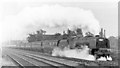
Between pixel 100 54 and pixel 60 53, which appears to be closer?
pixel 100 54

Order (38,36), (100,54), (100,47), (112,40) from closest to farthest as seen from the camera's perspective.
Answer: (100,54), (100,47), (112,40), (38,36)

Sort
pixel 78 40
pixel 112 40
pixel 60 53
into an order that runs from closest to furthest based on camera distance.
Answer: pixel 78 40 < pixel 60 53 < pixel 112 40

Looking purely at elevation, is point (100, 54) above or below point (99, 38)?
below

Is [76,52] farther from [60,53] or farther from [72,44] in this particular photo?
[60,53]

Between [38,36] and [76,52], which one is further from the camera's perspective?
[38,36]

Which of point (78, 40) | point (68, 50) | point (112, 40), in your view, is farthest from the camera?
point (112, 40)

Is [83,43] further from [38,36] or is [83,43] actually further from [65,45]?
[38,36]

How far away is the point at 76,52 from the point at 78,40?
4.50 ft

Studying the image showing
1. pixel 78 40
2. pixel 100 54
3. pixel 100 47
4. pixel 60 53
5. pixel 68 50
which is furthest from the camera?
pixel 60 53

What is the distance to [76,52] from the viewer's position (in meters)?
24.8

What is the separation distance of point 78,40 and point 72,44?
143 cm

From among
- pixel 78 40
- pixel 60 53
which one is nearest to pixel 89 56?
pixel 78 40

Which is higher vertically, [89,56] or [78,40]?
[78,40]

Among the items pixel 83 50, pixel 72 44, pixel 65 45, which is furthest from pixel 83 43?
pixel 65 45
